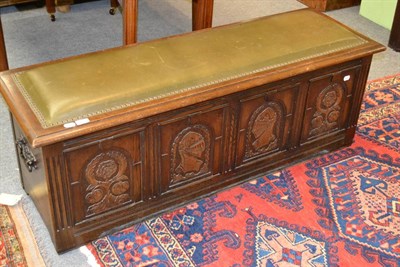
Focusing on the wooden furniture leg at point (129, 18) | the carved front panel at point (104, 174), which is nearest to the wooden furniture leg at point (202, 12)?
the wooden furniture leg at point (129, 18)

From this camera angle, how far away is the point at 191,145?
2.84 meters

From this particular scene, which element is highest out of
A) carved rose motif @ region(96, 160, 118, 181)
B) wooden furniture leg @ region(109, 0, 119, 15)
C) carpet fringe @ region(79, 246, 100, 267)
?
carved rose motif @ region(96, 160, 118, 181)

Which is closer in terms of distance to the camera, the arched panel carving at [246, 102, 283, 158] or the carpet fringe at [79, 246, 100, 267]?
the carpet fringe at [79, 246, 100, 267]

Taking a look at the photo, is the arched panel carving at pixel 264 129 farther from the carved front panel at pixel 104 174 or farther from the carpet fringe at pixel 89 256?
the carpet fringe at pixel 89 256

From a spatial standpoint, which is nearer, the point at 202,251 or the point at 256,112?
the point at 202,251

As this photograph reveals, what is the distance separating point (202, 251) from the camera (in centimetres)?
278

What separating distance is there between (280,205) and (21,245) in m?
1.29

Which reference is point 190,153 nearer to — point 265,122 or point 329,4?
point 265,122

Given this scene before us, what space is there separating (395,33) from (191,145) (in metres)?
2.52

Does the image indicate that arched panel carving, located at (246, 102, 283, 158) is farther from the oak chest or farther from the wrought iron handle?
the wrought iron handle

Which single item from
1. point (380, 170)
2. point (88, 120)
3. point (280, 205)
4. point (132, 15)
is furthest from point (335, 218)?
point (132, 15)

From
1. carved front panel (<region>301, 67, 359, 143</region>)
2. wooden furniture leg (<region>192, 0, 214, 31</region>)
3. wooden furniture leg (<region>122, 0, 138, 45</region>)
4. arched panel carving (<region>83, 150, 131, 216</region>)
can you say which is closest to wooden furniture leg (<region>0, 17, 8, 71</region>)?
wooden furniture leg (<region>122, 0, 138, 45</region>)

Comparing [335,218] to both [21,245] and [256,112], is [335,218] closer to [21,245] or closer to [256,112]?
[256,112]

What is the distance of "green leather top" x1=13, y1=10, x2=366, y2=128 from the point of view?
8.38ft
